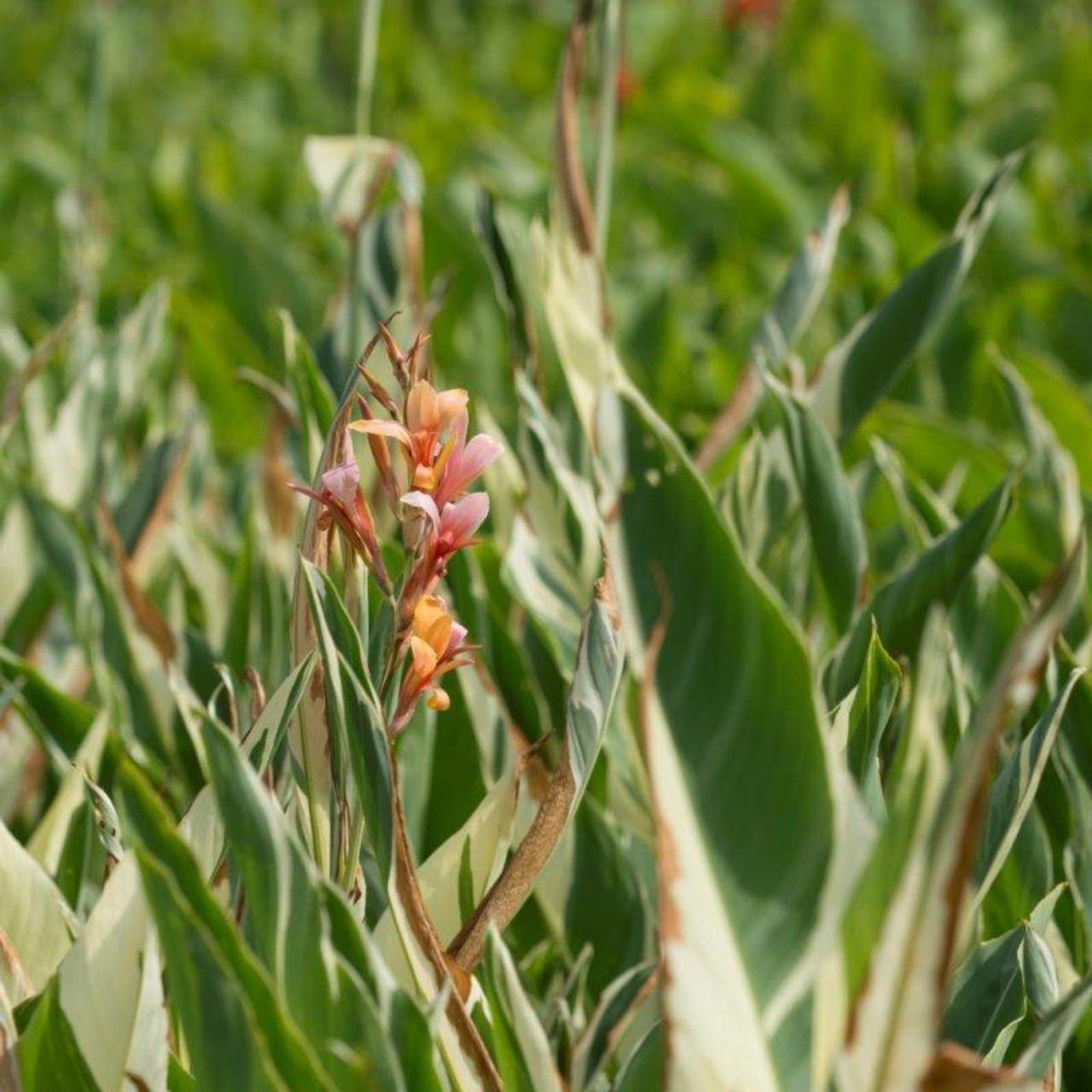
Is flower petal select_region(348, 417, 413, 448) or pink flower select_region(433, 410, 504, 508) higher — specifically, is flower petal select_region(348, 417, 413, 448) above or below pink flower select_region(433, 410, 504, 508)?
above

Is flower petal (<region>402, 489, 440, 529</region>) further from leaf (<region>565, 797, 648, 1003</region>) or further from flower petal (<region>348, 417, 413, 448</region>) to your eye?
leaf (<region>565, 797, 648, 1003</region>)

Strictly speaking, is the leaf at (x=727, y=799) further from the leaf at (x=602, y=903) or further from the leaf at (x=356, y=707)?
the leaf at (x=602, y=903)

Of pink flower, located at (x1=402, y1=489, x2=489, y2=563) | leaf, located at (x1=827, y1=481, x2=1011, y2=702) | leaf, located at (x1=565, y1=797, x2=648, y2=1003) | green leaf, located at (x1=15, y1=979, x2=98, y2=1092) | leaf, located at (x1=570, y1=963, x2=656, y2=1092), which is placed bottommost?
leaf, located at (x1=565, y1=797, x2=648, y2=1003)

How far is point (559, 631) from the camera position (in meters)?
1.13

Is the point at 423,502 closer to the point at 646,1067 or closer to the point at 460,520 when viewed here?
the point at 460,520

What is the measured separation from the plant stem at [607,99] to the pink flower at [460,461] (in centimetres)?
66

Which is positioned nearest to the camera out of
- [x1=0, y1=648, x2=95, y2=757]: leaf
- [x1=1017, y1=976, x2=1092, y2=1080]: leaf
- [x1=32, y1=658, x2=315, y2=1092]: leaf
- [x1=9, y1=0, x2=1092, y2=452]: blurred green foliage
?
[x1=1017, y1=976, x2=1092, y2=1080]: leaf

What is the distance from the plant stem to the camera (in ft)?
4.27

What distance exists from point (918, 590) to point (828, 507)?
101 mm

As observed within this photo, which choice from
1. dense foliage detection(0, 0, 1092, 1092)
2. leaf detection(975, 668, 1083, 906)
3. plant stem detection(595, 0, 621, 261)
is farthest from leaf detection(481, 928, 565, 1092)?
plant stem detection(595, 0, 621, 261)

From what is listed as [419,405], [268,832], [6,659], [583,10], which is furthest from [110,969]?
[583,10]

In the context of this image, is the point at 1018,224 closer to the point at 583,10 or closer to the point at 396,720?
the point at 583,10

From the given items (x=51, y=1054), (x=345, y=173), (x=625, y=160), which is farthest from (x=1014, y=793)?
(x=625, y=160)

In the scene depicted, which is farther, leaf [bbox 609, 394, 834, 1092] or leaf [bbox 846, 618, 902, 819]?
leaf [bbox 846, 618, 902, 819]
